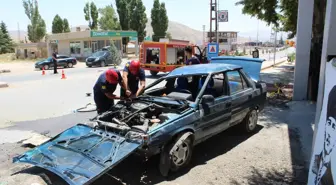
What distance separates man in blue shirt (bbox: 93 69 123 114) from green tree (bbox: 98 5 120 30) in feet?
185

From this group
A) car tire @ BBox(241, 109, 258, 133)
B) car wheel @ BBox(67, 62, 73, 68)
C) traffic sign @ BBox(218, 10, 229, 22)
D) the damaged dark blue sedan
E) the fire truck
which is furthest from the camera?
car wheel @ BBox(67, 62, 73, 68)

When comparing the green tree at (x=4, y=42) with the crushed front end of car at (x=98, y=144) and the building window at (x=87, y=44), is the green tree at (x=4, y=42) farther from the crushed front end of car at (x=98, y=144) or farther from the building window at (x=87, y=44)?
the crushed front end of car at (x=98, y=144)

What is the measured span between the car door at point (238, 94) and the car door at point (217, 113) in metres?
0.16

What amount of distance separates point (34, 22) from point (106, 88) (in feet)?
199

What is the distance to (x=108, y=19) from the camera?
6056cm

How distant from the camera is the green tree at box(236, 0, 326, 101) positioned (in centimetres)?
930

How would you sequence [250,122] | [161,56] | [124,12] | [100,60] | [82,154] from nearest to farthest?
1. [82,154]
2. [250,122]
3. [161,56]
4. [100,60]
5. [124,12]

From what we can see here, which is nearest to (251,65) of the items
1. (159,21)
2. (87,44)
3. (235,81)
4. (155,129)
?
(235,81)

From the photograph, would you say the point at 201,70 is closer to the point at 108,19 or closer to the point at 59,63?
the point at 59,63

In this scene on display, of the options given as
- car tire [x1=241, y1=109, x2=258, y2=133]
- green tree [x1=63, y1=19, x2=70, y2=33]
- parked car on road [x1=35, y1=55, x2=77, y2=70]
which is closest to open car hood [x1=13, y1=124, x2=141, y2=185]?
car tire [x1=241, y1=109, x2=258, y2=133]

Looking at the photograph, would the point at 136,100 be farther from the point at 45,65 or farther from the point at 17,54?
the point at 17,54

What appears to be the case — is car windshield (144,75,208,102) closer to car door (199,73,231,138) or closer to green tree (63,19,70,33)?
car door (199,73,231,138)

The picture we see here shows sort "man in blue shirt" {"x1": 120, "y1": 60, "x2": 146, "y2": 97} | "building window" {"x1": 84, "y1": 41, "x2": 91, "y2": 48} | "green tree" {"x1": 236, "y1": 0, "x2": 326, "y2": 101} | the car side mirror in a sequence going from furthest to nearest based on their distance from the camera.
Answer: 1. "building window" {"x1": 84, "y1": 41, "x2": 91, "y2": 48}
2. "green tree" {"x1": 236, "y1": 0, "x2": 326, "y2": 101}
3. "man in blue shirt" {"x1": 120, "y1": 60, "x2": 146, "y2": 97}
4. the car side mirror

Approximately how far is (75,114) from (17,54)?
44068 millimetres
